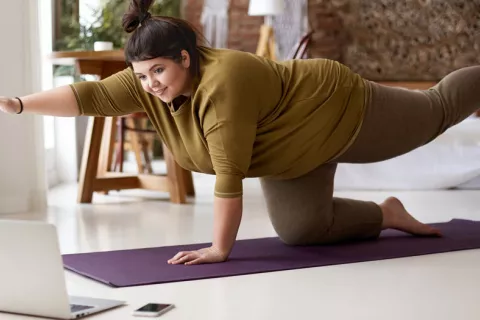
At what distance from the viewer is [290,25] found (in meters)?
7.35

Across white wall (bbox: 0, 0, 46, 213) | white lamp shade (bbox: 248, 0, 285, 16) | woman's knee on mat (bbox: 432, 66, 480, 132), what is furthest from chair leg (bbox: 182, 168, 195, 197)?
white lamp shade (bbox: 248, 0, 285, 16)

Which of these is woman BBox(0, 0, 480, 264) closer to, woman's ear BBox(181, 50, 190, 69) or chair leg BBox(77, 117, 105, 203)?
woman's ear BBox(181, 50, 190, 69)

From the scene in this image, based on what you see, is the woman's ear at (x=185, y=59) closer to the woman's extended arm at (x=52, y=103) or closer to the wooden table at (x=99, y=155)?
the woman's extended arm at (x=52, y=103)

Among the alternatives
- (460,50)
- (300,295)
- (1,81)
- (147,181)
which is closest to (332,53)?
(460,50)

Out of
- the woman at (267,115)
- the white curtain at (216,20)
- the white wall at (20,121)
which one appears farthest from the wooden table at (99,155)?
the white curtain at (216,20)

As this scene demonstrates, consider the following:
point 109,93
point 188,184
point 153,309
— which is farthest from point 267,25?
point 153,309

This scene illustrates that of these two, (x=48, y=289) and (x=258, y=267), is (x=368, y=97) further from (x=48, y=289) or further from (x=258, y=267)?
(x=48, y=289)

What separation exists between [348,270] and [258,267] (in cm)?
24

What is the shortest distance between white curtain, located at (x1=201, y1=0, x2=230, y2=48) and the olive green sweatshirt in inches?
205

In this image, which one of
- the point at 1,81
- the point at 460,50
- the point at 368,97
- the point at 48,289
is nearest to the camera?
the point at 48,289

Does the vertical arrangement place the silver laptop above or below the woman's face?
below

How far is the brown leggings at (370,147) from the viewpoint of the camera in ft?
7.85

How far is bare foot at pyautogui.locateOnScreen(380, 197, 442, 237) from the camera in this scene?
2.63 m

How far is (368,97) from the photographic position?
2.37 metres
